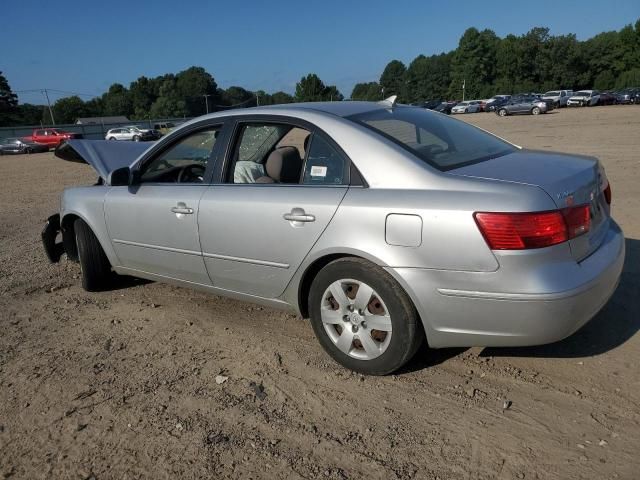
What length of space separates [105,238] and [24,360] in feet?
4.13

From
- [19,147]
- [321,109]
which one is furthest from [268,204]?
[19,147]

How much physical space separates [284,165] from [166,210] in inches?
40.6

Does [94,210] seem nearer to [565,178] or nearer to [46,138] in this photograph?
[565,178]

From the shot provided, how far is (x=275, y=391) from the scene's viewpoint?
3125mm

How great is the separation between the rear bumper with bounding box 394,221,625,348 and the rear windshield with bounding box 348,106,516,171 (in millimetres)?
702

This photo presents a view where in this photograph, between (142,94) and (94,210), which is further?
(142,94)

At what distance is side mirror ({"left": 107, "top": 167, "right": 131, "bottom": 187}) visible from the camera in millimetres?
4113

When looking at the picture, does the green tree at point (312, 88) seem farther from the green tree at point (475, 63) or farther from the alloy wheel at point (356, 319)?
the alloy wheel at point (356, 319)

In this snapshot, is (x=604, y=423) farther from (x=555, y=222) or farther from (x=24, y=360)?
(x=24, y=360)

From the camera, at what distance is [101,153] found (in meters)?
5.12

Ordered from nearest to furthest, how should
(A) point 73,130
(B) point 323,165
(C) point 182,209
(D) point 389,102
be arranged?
(B) point 323,165
(C) point 182,209
(D) point 389,102
(A) point 73,130

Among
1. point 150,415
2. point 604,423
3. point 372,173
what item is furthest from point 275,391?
point 604,423

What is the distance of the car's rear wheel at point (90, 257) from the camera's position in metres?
4.81

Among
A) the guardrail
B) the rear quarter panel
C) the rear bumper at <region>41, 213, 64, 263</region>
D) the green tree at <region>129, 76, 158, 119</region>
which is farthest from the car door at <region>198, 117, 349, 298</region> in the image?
the green tree at <region>129, 76, 158, 119</region>
